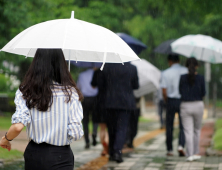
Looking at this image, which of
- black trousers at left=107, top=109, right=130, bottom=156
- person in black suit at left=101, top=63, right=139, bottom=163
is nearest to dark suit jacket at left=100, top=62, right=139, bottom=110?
person in black suit at left=101, top=63, right=139, bottom=163

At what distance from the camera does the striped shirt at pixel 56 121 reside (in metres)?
3.45

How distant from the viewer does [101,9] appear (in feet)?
67.6

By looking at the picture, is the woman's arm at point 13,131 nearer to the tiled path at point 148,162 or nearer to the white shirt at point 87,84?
the tiled path at point 148,162

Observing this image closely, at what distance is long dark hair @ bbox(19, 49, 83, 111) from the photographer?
343cm

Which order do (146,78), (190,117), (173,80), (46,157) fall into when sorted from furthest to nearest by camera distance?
(146,78) < (173,80) < (190,117) < (46,157)

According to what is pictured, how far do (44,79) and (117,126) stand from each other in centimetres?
443

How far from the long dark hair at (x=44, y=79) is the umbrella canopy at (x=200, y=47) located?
18.4ft

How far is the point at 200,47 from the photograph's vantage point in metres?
9.29

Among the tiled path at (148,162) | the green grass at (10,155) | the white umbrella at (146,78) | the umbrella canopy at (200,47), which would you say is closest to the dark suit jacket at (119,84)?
the tiled path at (148,162)

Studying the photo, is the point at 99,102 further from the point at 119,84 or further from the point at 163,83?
the point at 163,83

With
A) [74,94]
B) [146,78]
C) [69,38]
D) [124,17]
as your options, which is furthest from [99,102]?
[124,17]

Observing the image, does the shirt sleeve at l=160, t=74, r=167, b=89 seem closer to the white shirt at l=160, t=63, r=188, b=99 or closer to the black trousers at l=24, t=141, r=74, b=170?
the white shirt at l=160, t=63, r=188, b=99

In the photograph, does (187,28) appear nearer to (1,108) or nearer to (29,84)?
(1,108)

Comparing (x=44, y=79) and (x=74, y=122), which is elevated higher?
(x=44, y=79)
